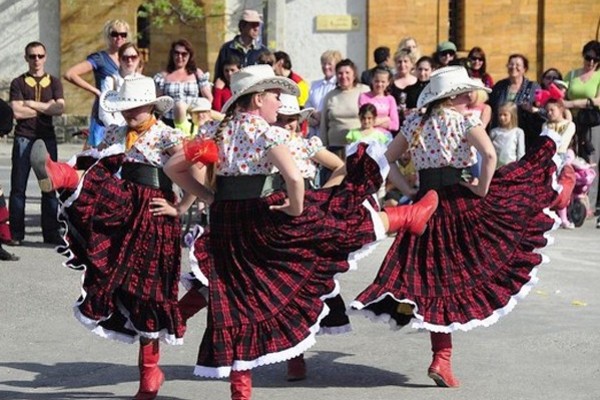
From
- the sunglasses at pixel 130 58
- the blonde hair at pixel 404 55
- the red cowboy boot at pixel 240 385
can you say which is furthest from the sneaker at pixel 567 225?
the red cowboy boot at pixel 240 385

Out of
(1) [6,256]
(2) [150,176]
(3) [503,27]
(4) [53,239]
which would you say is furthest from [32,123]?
(3) [503,27]

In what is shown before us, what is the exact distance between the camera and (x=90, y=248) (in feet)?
27.4

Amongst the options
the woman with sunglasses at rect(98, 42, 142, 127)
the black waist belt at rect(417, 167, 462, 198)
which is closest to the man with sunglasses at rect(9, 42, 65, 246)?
the woman with sunglasses at rect(98, 42, 142, 127)

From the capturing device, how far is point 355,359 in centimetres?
945

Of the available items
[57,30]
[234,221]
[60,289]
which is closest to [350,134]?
[60,289]

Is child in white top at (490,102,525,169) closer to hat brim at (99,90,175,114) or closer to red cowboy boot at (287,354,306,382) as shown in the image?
red cowboy boot at (287,354,306,382)

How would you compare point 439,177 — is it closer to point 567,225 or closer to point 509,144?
point 509,144

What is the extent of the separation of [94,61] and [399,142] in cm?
585

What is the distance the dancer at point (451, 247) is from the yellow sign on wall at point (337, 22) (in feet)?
69.5

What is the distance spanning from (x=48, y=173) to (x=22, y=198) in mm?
6462

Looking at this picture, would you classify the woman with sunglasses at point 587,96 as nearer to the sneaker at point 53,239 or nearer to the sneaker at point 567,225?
the sneaker at point 567,225

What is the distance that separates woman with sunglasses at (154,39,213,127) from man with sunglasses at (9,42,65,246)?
0.95 m

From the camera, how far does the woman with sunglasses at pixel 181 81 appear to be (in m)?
14.4

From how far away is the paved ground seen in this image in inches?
338
